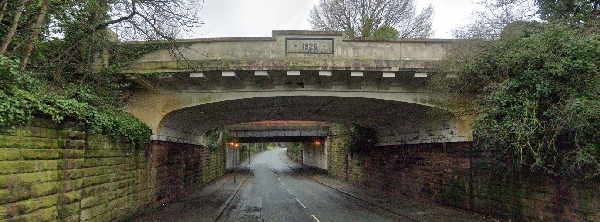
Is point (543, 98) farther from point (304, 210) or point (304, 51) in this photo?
point (304, 210)

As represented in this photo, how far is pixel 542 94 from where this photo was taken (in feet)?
23.8

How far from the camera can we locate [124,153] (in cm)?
908

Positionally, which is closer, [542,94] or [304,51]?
[542,94]

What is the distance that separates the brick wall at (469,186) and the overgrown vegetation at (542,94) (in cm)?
44

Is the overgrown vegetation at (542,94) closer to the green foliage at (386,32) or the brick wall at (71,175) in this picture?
the brick wall at (71,175)

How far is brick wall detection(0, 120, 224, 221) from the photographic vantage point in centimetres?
528

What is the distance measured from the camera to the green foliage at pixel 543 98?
662cm

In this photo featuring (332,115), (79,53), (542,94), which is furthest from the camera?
(332,115)

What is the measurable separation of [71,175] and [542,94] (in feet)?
32.8

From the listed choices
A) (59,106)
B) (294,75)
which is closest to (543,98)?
(294,75)

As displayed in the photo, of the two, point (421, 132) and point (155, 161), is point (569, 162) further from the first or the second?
point (155, 161)

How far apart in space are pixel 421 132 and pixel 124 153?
34.3ft

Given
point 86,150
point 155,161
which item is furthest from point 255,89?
point 86,150

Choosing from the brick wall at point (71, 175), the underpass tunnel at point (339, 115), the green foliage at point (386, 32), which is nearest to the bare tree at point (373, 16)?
the green foliage at point (386, 32)
